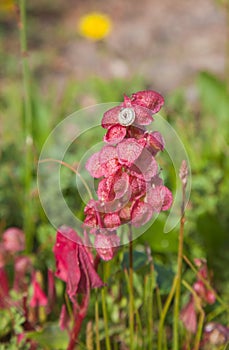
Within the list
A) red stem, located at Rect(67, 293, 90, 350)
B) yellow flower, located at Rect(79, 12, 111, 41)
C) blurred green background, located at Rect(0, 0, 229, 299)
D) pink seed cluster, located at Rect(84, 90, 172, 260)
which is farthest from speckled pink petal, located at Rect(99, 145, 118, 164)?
yellow flower, located at Rect(79, 12, 111, 41)

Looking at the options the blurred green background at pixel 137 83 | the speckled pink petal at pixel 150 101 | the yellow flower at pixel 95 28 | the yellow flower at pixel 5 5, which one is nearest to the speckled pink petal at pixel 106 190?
the speckled pink petal at pixel 150 101

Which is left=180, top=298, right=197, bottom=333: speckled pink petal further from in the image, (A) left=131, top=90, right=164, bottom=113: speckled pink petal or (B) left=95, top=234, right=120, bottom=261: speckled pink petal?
(A) left=131, top=90, right=164, bottom=113: speckled pink petal

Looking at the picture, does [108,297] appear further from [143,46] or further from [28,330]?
[143,46]

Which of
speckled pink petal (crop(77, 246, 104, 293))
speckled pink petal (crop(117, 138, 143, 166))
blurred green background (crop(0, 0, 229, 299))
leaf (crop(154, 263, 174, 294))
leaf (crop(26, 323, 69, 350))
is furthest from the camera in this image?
blurred green background (crop(0, 0, 229, 299))

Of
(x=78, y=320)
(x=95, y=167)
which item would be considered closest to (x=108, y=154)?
(x=95, y=167)

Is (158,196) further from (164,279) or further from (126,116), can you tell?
(164,279)

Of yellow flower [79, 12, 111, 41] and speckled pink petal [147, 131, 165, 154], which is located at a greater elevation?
yellow flower [79, 12, 111, 41]

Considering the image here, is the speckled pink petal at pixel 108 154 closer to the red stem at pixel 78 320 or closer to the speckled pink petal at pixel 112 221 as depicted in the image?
the speckled pink petal at pixel 112 221
